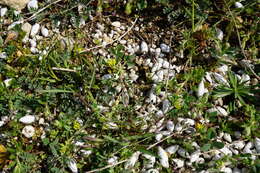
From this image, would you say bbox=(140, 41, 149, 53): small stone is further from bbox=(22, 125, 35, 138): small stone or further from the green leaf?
bbox=(22, 125, 35, 138): small stone

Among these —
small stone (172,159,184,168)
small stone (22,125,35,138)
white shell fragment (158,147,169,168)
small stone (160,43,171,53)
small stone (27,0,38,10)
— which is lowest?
small stone (172,159,184,168)

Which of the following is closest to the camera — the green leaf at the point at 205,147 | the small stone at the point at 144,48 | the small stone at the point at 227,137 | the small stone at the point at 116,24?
the green leaf at the point at 205,147

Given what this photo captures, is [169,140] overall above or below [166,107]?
below

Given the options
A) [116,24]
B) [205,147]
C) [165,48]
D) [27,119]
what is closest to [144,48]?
[165,48]

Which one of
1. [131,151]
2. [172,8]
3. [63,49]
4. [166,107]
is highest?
[172,8]

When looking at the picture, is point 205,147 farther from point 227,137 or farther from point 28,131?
point 28,131

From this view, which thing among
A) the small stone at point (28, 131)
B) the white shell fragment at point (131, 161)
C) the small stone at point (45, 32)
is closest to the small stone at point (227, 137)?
the white shell fragment at point (131, 161)

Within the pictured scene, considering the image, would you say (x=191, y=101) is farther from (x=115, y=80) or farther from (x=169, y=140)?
(x=115, y=80)

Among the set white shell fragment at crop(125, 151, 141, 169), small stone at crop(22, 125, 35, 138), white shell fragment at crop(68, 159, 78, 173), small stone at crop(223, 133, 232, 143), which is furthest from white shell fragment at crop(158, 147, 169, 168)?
small stone at crop(22, 125, 35, 138)

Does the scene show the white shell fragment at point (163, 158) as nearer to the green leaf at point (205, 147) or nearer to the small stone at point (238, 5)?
the green leaf at point (205, 147)

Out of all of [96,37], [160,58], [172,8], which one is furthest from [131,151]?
[172,8]

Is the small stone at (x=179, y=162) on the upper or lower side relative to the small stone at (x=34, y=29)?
lower
